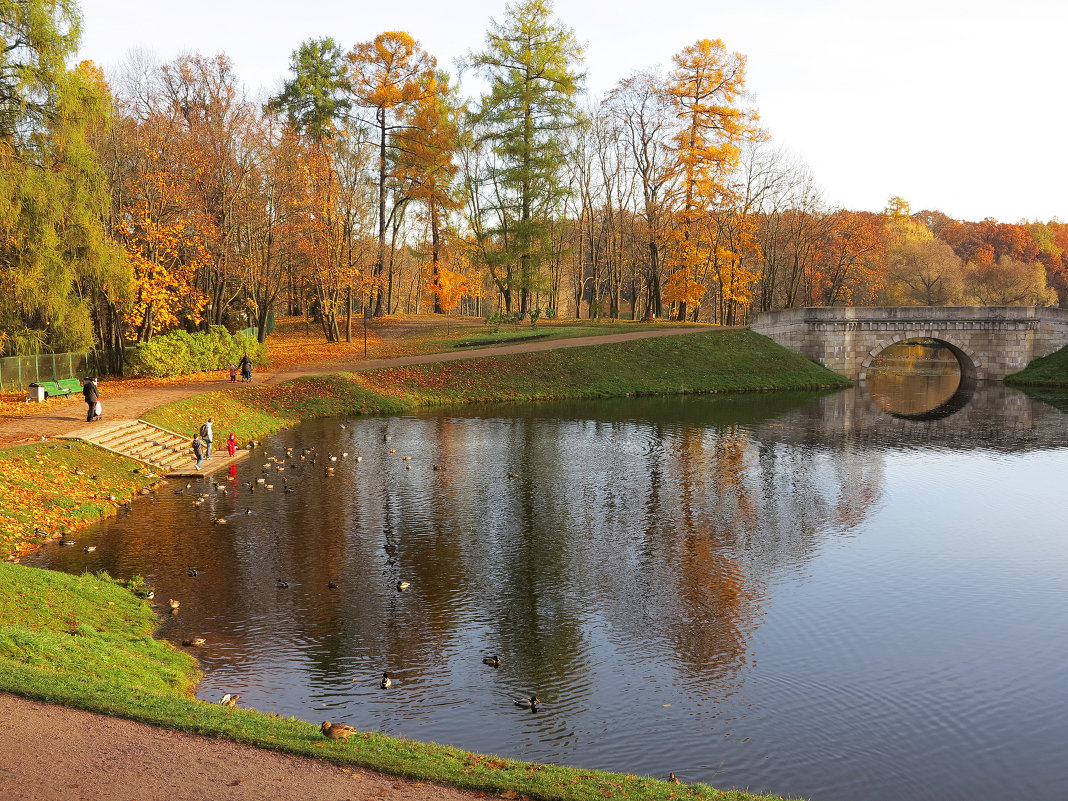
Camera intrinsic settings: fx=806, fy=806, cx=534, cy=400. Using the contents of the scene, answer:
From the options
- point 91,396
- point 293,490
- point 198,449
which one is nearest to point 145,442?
point 198,449

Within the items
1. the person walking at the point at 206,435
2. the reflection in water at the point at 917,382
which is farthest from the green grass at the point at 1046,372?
the person walking at the point at 206,435

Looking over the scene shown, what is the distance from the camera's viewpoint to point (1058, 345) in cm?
6100

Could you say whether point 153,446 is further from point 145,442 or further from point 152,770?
point 152,770

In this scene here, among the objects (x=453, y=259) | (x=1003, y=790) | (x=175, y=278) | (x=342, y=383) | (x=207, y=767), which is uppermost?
(x=453, y=259)

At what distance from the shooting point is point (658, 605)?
16.6 m

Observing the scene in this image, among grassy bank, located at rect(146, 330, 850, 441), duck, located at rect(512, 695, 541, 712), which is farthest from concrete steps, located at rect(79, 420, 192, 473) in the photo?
duck, located at rect(512, 695, 541, 712)

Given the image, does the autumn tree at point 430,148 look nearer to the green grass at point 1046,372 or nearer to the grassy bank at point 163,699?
the green grass at point 1046,372

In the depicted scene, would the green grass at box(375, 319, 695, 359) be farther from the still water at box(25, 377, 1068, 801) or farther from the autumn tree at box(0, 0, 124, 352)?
the still water at box(25, 377, 1068, 801)

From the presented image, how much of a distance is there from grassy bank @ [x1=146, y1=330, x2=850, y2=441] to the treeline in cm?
707

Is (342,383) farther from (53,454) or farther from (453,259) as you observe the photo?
(453,259)

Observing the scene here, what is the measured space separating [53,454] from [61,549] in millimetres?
7252

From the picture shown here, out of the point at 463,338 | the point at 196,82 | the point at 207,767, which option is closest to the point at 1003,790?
the point at 207,767

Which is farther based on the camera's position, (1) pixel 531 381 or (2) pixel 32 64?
(1) pixel 531 381

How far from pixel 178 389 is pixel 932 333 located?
51192mm
